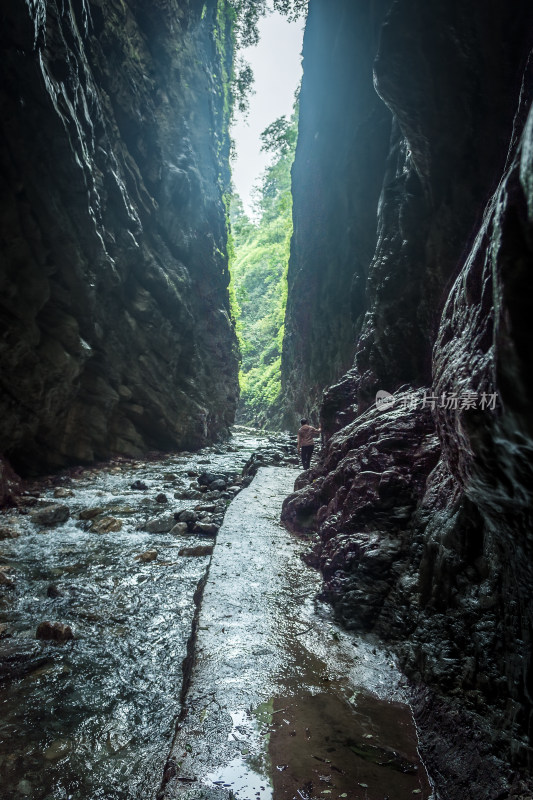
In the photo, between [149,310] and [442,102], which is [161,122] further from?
[442,102]

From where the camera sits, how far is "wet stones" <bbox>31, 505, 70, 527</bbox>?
5949 millimetres

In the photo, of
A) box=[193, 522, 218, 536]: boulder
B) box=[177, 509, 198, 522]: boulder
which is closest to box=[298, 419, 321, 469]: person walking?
box=[177, 509, 198, 522]: boulder

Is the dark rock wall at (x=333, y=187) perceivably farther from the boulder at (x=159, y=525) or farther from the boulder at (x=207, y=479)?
the boulder at (x=159, y=525)

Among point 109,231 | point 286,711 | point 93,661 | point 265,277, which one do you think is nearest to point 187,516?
point 93,661

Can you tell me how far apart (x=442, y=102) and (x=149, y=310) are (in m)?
10.5

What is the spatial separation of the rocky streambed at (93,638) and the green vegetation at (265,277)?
1909cm

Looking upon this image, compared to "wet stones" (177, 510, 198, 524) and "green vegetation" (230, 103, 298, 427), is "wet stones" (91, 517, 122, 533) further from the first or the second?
"green vegetation" (230, 103, 298, 427)

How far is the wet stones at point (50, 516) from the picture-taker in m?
5.95

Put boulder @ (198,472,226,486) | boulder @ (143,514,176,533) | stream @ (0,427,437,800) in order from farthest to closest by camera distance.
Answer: boulder @ (198,472,226,486), boulder @ (143,514,176,533), stream @ (0,427,437,800)

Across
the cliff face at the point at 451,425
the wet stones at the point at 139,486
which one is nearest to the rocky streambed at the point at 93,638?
the wet stones at the point at 139,486

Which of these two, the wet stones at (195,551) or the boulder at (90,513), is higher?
the wet stones at (195,551)

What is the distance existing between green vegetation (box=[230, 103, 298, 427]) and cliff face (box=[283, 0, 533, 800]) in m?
19.0

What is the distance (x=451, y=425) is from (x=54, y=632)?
10.7ft

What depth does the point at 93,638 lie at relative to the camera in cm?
322
